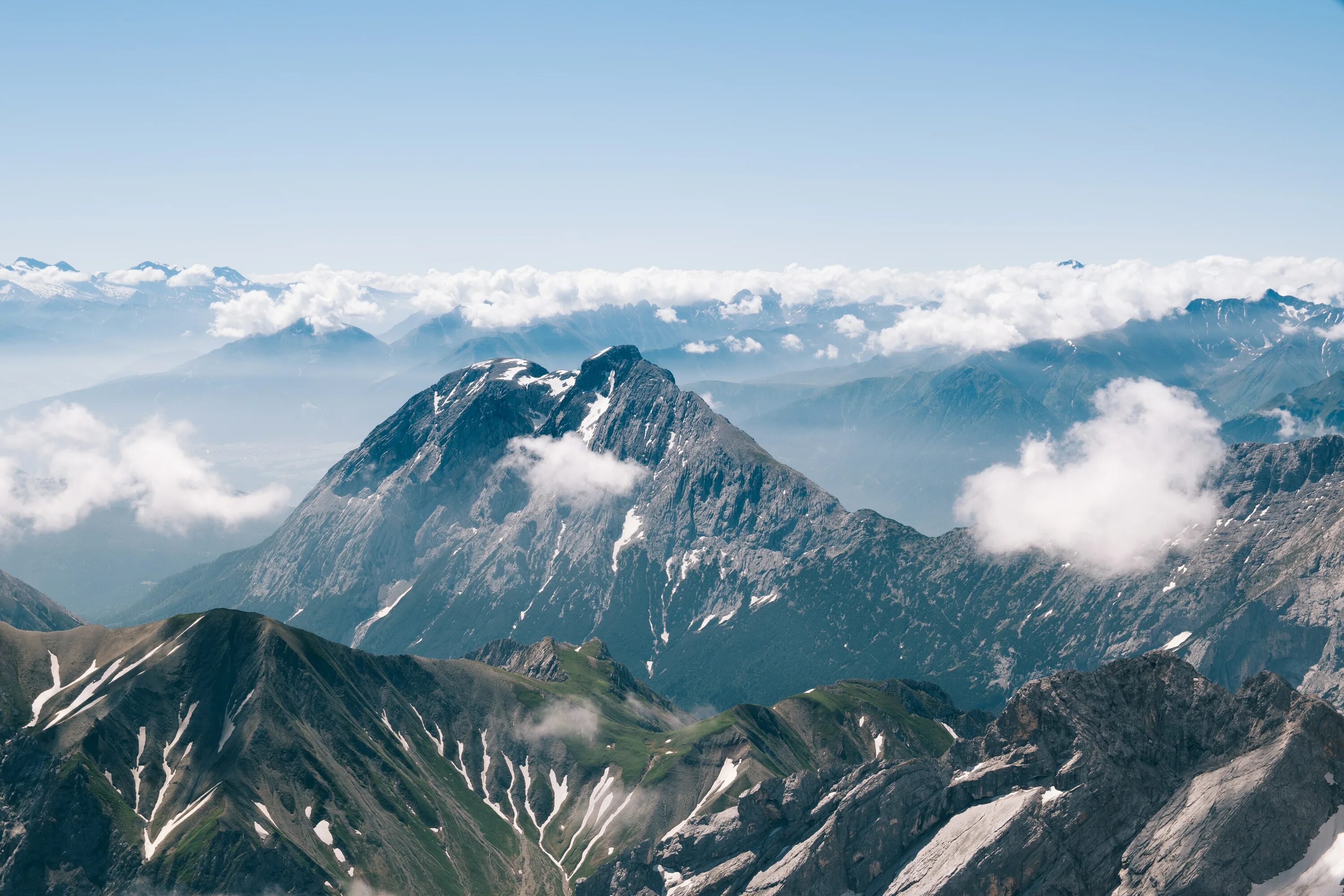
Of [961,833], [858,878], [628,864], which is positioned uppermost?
[961,833]

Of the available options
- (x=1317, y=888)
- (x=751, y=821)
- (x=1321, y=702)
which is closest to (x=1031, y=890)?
(x=1317, y=888)

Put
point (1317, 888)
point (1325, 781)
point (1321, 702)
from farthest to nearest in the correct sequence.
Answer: point (1321, 702)
point (1325, 781)
point (1317, 888)

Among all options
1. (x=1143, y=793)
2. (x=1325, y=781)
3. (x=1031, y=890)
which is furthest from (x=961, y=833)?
(x=1325, y=781)

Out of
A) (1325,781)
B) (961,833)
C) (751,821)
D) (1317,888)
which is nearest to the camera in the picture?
(1317,888)

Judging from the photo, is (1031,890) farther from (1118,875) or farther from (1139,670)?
(1139,670)

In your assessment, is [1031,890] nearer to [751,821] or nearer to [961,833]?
[961,833]

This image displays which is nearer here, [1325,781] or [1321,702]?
[1325,781]

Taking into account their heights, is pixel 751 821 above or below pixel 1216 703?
below
